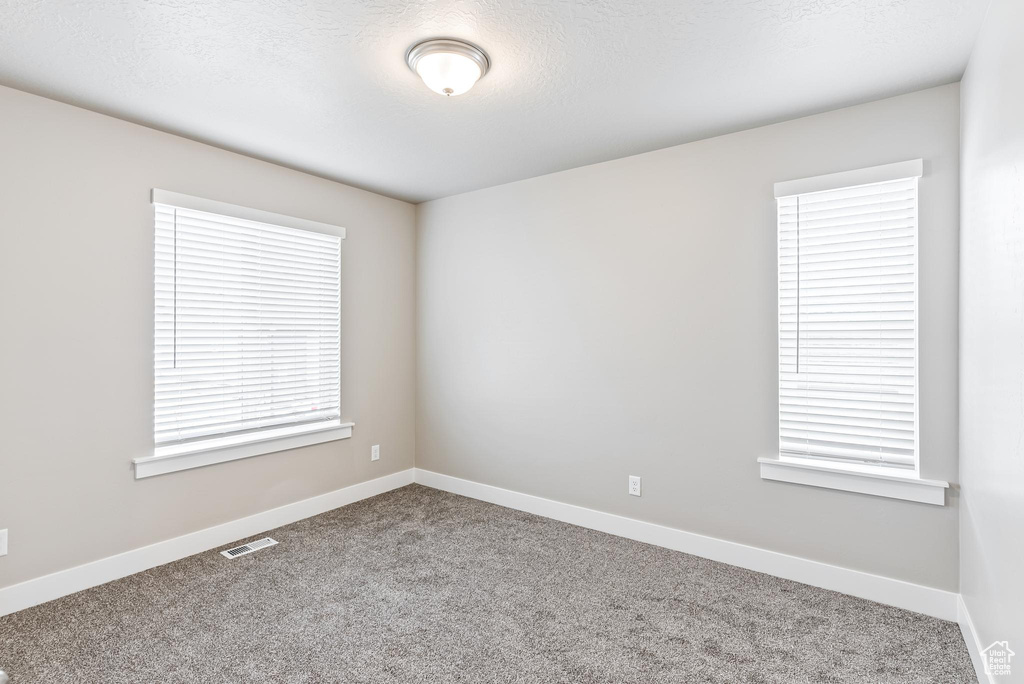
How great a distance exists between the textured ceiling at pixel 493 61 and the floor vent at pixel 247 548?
2.55 meters

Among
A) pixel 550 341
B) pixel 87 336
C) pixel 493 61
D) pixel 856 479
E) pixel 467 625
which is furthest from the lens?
pixel 550 341

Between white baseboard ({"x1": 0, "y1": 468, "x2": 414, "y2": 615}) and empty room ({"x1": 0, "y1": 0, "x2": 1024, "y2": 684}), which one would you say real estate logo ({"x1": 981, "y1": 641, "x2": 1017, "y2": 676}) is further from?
white baseboard ({"x1": 0, "y1": 468, "x2": 414, "y2": 615})

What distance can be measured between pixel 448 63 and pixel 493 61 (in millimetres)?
222

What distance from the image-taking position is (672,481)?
3283mm

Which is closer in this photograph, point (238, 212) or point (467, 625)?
point (467, 625)

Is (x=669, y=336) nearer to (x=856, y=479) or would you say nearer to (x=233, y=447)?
(x=856, y=479)

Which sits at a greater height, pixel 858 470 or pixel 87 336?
pixel 87 336

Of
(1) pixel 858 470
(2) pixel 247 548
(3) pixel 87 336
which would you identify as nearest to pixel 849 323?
(1) pixel 858 470

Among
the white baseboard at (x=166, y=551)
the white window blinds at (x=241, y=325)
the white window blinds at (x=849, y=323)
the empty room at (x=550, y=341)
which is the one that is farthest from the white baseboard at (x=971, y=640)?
the white window blinds at (x=241, y=325)

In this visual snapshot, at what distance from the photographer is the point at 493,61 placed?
227 centimetres

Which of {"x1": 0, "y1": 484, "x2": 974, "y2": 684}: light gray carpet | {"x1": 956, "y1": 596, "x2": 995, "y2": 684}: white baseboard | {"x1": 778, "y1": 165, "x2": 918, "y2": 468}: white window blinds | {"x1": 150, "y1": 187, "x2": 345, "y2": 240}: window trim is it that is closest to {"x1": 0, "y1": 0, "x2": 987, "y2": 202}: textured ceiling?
{"x1": 150, "y1": 187, "x2": 345, "y2": 240}: window trim

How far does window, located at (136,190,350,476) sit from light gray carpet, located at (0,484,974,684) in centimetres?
85

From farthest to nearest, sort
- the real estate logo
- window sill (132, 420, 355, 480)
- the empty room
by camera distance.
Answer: window sill (132, 420, 355, 480) < the empty room < the real estate logo

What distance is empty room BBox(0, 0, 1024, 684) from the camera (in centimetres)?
204
